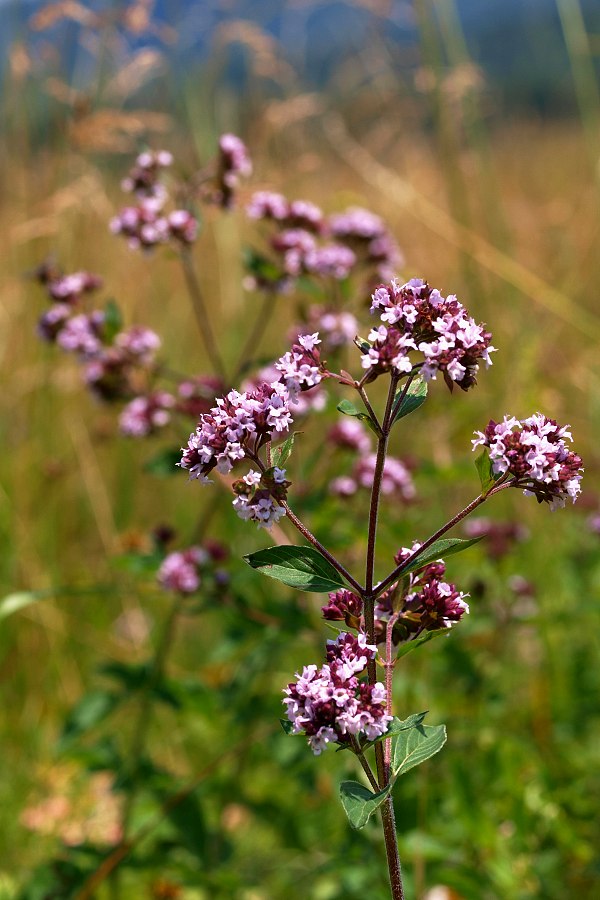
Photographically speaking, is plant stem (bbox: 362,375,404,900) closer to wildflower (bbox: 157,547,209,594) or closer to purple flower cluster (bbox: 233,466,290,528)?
purple flower cluster (bbox: 233,466,290,528)

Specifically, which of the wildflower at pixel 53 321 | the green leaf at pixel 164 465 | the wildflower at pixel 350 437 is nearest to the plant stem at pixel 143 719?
the green leaf at pixel 164 465

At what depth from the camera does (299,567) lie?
1.15 metres

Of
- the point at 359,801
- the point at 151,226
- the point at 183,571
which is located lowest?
the point at 359,801

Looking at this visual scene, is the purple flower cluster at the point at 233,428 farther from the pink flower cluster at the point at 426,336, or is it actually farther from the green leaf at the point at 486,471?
the green leaf at the point at 486,471

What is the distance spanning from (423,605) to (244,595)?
1282mm

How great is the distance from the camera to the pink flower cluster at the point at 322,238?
258 centimetres

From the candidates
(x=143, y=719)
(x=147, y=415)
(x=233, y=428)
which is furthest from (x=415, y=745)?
(x=147, y=415)

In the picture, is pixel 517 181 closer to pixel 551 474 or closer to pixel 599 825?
pixel 599 825

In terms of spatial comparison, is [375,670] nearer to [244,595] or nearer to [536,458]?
[536,458]

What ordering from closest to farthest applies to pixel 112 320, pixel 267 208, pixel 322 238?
1. pixel 112 320
2. pixel 267 208
3. pixel 322 238

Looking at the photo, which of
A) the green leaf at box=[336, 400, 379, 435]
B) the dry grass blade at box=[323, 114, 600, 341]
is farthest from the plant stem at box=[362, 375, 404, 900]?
the dry grass blade at box=[323, 114, 600, 341]

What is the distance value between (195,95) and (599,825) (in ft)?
12.8

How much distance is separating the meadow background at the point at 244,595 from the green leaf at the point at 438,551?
3.40ft

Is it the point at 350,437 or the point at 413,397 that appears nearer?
the point at 413,397
